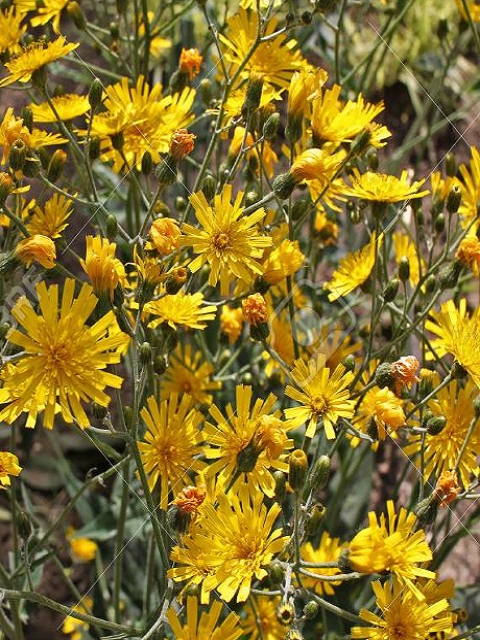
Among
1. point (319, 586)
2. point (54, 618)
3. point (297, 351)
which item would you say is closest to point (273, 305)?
point (297, 351)

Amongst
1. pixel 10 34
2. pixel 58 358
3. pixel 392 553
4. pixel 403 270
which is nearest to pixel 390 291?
pixel 403 270

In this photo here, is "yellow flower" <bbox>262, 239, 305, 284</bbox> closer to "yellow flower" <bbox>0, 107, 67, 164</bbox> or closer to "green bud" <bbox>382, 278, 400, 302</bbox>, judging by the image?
"green bud" <bbox>382, 278, 400, 302</bbox>

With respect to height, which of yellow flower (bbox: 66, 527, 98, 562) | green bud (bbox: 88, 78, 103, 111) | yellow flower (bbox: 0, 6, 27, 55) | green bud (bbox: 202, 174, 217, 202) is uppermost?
yellow flower (bbox: 0, 6, 27, 55)

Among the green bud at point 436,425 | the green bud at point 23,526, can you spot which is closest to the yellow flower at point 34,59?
the green bud at point 23,526

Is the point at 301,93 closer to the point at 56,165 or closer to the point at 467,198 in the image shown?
the point at 56,165

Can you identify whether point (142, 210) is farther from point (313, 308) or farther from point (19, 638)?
point (19, 638)

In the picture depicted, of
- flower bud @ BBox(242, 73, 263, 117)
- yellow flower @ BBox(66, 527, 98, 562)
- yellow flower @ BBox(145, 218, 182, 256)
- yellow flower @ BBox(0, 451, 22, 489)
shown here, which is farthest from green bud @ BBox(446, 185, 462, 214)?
yellow flower @ BBox(66, 527, 98, 562)

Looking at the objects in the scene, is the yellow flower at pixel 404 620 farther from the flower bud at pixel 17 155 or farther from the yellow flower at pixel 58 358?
the flower bud at pixel 17 155
